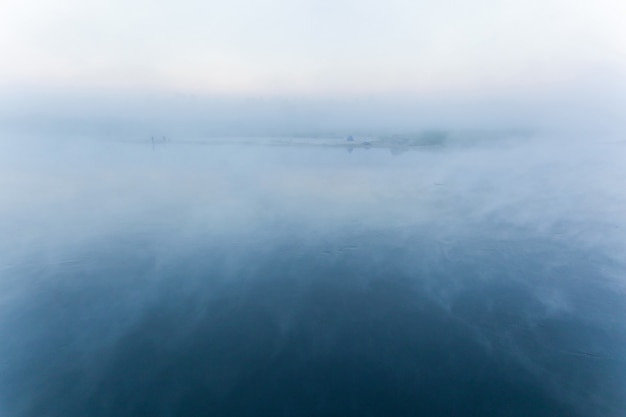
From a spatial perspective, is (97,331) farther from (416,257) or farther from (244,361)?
(416,257)

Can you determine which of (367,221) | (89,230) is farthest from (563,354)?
(89,230)

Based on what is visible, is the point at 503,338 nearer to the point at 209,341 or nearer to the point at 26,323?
the point at 209,341

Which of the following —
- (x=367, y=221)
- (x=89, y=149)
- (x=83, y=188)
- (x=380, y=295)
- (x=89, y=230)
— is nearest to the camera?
(x=380, y=295)

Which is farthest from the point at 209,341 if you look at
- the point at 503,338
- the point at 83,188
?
the point at 83,188

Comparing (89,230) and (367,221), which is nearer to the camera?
(89,230)

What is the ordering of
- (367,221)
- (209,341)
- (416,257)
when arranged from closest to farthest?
(209,341)
(416,257)
(367,221)

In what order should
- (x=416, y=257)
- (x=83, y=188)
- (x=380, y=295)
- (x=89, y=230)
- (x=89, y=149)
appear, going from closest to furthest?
(x=380, y=295), (x=416, y=257), (x=89, y=230), (x=83, y=188), (x=89, y=149)
